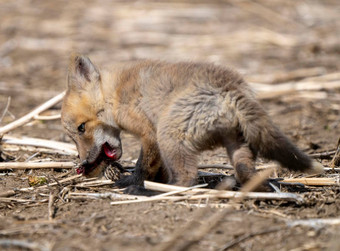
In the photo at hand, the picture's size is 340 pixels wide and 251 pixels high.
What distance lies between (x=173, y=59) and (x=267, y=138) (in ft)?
9.89

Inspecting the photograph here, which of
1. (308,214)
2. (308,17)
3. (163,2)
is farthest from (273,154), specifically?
(163,2)

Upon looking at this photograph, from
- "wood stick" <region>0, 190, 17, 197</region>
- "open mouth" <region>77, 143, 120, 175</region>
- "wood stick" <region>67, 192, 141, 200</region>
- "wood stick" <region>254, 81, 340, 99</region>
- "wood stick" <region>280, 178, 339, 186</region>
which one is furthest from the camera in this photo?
"wood stick" <region>254, 81, 340, 99</region>

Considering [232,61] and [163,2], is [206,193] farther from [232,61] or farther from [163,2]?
[163,2]

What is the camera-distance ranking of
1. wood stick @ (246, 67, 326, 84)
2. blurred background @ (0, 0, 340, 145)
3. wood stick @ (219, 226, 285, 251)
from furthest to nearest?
blurred background @ (0, 0, 340, 145) → wood stick @ (246, 67, 326, 84) → wood stick @ (219, 226, 285, 251)

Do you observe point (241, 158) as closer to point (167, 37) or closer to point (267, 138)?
point (267, 138)

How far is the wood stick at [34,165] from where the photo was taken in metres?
6.64

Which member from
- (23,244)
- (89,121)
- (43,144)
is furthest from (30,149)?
(23,244)

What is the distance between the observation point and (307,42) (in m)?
13.7

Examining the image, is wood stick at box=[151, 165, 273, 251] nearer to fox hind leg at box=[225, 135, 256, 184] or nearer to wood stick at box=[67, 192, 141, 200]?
fox hind leg at box=[225, 135, 256, 184]

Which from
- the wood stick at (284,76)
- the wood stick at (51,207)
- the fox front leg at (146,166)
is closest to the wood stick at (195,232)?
the fox front leg at (146,166)

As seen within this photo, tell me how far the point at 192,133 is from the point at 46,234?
1.68 m

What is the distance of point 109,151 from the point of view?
6.57 meters

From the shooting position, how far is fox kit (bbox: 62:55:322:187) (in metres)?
5.22

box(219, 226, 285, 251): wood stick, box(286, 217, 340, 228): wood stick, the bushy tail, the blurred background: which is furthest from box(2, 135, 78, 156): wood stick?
box(286, 217, 340, 228): wood stick
